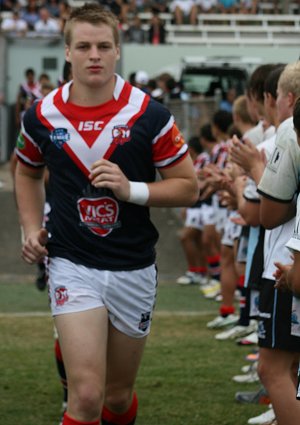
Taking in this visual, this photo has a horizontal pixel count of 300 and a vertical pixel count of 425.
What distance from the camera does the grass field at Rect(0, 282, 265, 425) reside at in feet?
27.0

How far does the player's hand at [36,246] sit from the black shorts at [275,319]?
1.21 meters

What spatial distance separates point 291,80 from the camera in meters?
6.32

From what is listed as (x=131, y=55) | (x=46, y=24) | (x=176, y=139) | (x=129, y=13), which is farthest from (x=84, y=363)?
(x=129, y=13)

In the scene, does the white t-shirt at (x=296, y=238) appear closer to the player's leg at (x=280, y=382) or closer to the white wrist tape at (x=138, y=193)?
the white wrist tape at (x=138, y=193)

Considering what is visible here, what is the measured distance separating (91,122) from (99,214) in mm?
476

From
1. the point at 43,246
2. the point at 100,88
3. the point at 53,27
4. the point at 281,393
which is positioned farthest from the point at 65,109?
the point at 53,27

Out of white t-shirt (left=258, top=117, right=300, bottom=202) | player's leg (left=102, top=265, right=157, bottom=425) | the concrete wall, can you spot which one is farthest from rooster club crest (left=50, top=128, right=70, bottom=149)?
the concrete wall

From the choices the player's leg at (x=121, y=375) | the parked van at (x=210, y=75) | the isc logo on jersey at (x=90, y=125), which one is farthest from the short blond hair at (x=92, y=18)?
the parked van at (x=210, y=75)

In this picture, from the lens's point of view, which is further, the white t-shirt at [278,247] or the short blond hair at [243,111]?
the short blond hair at [243,111]

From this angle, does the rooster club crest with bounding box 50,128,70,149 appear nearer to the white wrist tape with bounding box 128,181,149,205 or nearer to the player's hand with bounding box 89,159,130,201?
the player's hand with bounding box 89,159,130,201

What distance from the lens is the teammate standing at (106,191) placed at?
618 centimetres

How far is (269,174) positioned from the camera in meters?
5.85

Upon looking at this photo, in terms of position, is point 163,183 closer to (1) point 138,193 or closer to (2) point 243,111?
(1) point 138,193

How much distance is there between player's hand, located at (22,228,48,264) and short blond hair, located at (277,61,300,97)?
1.47m
